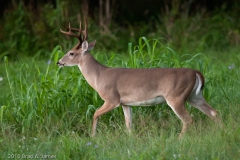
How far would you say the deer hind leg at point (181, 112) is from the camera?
6578 millimetres

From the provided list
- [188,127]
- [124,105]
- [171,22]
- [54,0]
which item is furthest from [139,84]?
[54,0]

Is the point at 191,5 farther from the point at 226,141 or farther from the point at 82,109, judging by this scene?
the point at 226,141

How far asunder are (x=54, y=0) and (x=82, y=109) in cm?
649

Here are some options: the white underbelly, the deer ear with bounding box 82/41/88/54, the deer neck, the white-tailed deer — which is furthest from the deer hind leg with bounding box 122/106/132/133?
the deer ear with bounding box 82/41/88/54

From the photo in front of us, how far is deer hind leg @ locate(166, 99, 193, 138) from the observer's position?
6578mm

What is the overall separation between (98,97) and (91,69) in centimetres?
36

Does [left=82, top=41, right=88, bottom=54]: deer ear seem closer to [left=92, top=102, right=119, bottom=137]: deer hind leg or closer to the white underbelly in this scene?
[left=92, top=102, right=119, bottom=137]: deer hind leg

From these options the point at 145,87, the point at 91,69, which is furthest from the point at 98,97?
the point at 145,87

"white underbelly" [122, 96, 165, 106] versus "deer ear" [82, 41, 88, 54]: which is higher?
"deer ear" [82, 41, 88, 54]

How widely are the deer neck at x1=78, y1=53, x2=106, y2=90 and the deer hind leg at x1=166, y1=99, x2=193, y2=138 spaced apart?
39.1 inches

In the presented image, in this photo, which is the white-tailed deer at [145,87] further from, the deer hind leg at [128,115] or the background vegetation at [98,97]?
the background vegetation at [98,97]

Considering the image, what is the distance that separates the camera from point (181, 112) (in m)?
6.61

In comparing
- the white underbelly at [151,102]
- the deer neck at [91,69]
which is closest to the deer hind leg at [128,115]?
the white underbelly at [151,102]

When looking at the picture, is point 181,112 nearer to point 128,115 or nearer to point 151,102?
point 151,102
